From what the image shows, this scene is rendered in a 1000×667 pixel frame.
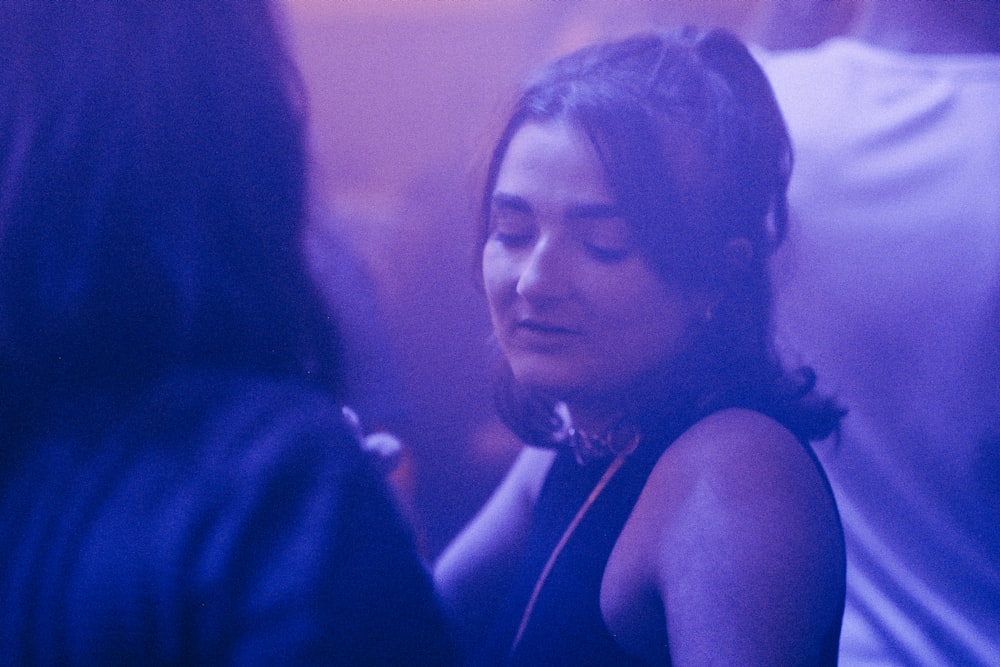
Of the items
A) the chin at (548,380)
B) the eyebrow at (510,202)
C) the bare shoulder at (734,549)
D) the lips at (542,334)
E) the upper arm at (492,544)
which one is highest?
the eyebrow at (510,202)

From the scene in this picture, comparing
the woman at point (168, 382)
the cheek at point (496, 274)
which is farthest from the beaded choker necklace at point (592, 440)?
the woman at point (168, 382)

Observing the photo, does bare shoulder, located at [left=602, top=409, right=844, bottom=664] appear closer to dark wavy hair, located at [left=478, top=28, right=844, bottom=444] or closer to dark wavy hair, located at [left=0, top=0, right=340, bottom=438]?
dark wavy hair, located at [left=478, top=28, right=844, bottom=444]

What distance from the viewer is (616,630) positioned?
0.71m

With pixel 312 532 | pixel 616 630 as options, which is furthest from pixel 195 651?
pixel 616 630

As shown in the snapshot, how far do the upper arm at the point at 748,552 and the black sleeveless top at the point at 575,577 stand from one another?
0.16 ft

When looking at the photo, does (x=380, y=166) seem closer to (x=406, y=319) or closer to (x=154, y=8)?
(x=406, y=319)

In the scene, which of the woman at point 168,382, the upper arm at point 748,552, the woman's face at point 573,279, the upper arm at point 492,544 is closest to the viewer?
the woman at point 168,382

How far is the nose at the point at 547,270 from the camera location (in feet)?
2.43

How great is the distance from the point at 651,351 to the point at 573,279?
0.35 feet

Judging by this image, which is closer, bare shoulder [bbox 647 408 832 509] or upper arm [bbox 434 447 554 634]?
bare shoulder [bbox 647 408 832 509]

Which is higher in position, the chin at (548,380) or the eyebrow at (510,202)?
the eyebrow at (510,202)

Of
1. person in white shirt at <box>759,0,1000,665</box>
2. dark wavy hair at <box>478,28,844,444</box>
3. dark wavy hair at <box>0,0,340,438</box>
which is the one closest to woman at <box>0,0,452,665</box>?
dark wavy hair at <box>0,0,340,438</box>

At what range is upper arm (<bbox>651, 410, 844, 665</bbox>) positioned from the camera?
2.06 ft

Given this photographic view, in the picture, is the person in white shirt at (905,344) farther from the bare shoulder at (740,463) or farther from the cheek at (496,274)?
the cheek at (496,274)
